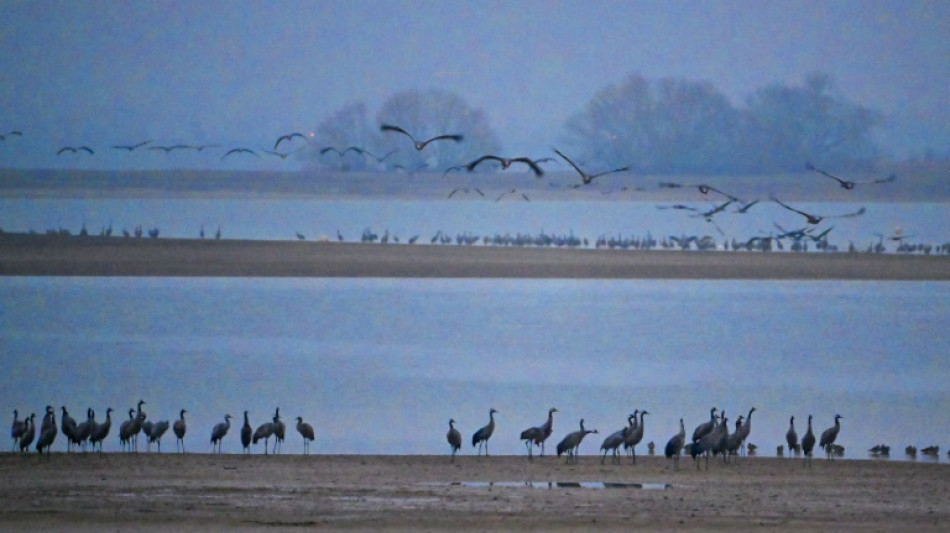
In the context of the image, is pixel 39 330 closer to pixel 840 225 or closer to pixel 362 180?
pixel 840 225

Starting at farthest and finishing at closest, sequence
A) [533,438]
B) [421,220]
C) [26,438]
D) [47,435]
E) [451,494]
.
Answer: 1. [421,220]
2. [533,438]
3. [26,438]
4. [47,435]
5. [451,494]

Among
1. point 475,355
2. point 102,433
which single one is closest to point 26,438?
point 102,433

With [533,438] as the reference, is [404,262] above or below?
above

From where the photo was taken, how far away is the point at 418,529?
793 cm

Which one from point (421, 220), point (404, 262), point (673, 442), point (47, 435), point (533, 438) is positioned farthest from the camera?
point (421, 220)

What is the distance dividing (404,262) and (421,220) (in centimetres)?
2298

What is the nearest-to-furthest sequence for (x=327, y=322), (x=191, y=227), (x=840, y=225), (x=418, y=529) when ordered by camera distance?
1. (x=418, y=529)
2. (x=327, y=322)
3. (x=191, y=227)
4. (x=840, y=225)

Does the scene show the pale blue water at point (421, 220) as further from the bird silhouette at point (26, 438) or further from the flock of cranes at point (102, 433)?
the bird silhouette at point (26, 438)

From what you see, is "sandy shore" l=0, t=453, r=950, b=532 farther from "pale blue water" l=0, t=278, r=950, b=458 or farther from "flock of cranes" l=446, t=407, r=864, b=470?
"pale blue water" l=0, t=278, r=950, b=458

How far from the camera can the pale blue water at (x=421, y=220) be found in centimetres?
4041

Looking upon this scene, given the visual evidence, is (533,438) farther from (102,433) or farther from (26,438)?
(26,438)

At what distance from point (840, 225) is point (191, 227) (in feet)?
77.8

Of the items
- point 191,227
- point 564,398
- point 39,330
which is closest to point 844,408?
point 564,398

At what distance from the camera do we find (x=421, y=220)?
5275 cm
